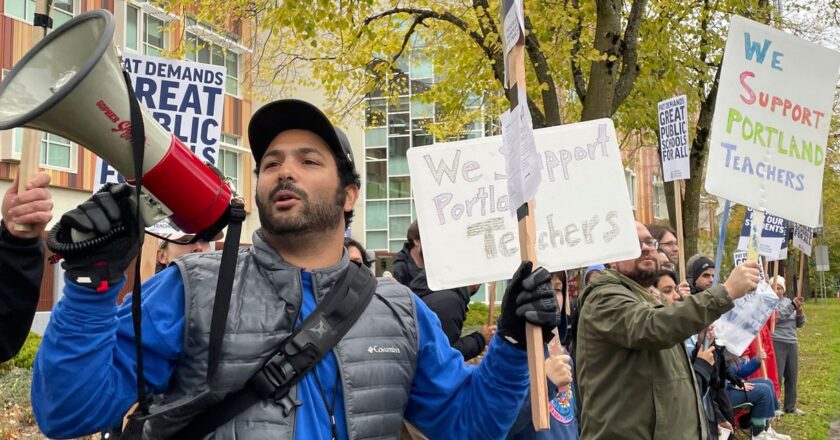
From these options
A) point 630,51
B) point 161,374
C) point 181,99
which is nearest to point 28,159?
point 161,374

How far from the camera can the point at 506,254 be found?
151 inches

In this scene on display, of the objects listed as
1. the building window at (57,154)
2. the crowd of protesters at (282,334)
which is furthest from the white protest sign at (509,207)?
the building window at (57,154)

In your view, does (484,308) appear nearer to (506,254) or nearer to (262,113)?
(506,254)

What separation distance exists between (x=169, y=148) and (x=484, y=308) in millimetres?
21055

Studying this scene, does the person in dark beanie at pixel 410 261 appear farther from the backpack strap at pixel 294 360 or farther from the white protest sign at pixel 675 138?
the backpack strap at pixel 294 360

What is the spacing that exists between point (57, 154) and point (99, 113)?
1608 centimetres

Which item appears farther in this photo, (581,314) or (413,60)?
(413,60)

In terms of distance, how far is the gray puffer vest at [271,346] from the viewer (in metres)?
1.94

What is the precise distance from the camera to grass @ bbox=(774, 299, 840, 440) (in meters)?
8.95

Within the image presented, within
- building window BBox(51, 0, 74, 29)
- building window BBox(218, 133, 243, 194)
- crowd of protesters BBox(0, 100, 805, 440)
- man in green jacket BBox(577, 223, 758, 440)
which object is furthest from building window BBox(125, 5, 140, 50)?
crowd of protesters BBox(0, 100, 805, 440)

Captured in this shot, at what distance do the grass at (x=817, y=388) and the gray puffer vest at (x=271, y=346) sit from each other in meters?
7.66

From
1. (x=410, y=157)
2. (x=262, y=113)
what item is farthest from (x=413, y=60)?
(x=262, y=113)

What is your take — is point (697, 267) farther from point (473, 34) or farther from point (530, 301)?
point (530, 301)

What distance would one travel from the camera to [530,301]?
79.0 inches
